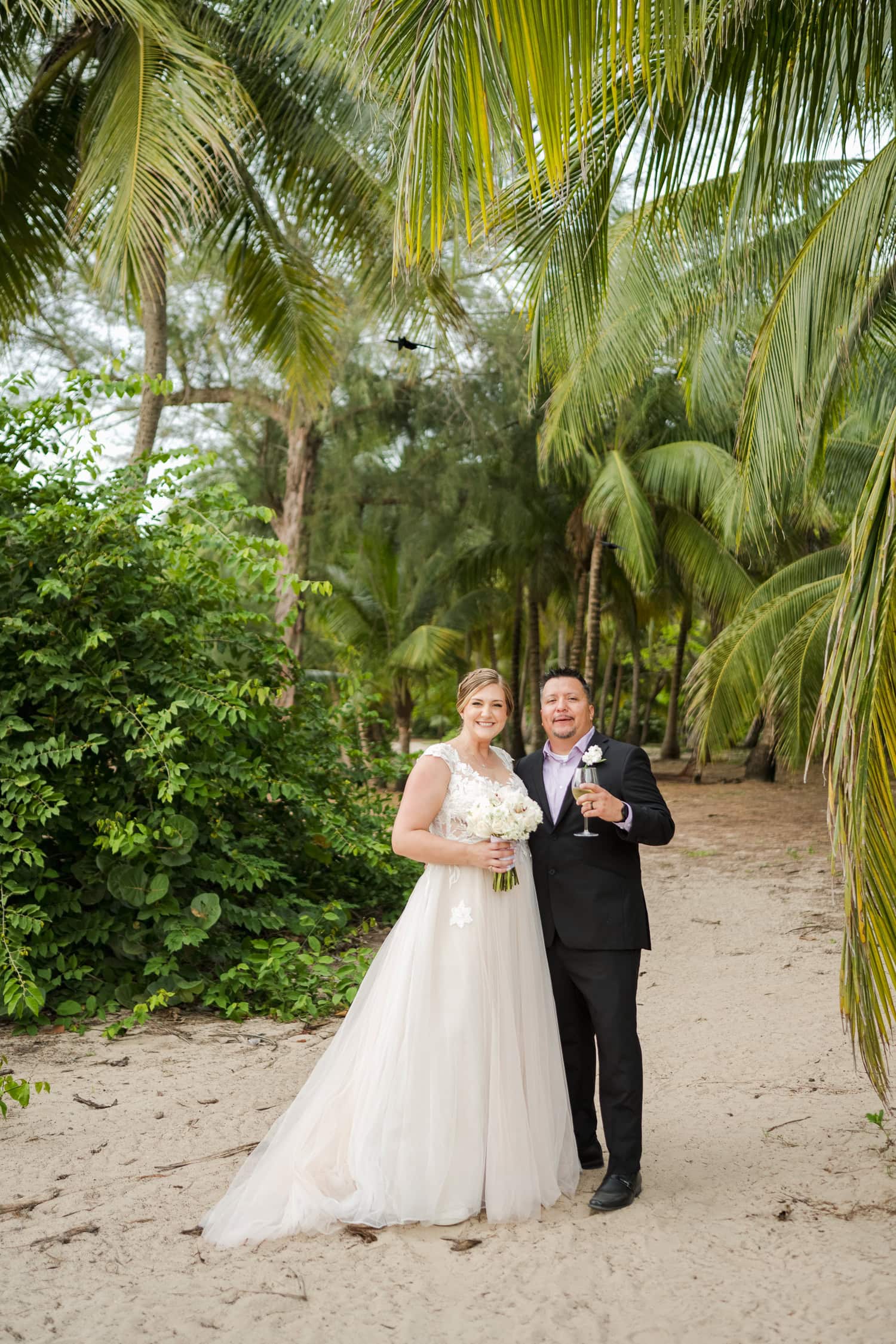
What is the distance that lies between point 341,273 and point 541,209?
6301 mm

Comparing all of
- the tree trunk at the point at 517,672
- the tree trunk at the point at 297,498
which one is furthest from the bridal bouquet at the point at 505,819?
the tree trunk at the point at 517,672

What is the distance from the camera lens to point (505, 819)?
378 cm

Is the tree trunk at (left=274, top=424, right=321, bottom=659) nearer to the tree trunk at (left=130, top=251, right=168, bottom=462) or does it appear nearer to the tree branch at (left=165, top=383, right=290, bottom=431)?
the tree branch at (left=165, top=383, right=290, bottom=431)

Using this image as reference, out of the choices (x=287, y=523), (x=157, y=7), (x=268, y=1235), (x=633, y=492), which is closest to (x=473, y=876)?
(x=268, y=1235)

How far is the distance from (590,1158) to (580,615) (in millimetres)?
18179

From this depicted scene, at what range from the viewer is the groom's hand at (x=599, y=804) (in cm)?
360

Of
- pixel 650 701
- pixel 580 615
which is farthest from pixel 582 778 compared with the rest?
pixel 650 701

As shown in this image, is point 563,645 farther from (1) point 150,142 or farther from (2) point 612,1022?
(2) point 612,1022

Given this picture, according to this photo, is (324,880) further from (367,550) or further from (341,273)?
(367,550)

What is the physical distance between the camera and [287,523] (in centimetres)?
1639

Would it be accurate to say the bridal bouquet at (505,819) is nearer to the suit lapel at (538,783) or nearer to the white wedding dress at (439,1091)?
the white wedding dress at (439,1091)

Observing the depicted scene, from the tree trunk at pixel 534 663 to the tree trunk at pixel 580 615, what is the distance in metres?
1.12

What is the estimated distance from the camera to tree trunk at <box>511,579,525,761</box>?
2375 cm

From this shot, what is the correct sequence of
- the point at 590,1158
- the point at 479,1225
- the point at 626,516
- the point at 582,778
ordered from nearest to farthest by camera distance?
the point at 582,778 → the point at 479,1225 → the point at 590,1158 → the point at 626,516
